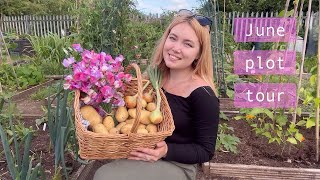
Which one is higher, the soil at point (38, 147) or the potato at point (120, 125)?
the potato at point (120, 125)

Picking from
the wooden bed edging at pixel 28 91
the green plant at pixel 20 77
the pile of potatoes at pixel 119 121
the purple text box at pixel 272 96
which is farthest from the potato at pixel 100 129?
the green plant at pixel 20 77

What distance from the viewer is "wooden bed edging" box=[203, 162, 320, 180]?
2479 millimetres

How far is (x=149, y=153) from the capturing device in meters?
1.38

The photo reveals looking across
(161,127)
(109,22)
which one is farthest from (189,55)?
(109,22)

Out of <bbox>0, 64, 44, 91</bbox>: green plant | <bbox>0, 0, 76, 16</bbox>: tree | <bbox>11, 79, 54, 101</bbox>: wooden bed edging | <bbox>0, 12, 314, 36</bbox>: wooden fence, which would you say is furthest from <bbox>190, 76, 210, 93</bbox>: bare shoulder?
<bbox>0, 0, 76, 16</bbox>: tree

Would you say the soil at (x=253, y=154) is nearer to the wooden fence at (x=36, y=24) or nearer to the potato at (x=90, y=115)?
the potato at (x=90, y=115)

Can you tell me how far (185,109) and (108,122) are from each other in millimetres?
434

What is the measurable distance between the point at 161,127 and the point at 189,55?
1.40 feet

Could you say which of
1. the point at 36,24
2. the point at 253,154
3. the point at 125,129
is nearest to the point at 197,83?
the point at 125,129

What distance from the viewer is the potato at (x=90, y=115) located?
4.42ft

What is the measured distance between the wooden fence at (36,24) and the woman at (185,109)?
43.7 feet

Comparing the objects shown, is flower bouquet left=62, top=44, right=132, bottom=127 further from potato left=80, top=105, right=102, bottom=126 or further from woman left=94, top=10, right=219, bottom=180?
woman left=94, top=10, right=219, bottom=180

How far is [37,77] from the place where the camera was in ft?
18.0

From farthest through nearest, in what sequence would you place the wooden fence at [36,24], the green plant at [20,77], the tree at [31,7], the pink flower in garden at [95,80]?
1. the tree at [31,7]
2. the wooden fence at [36,24]
3. the green plant at [20,77]
4. the pink flower in garden at [95,80]
